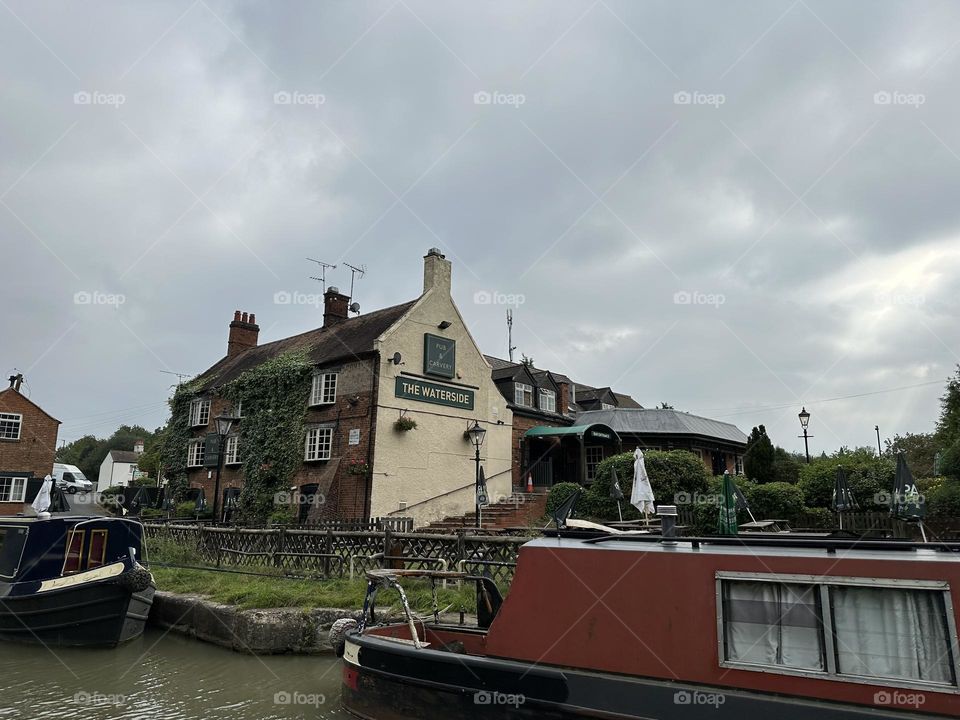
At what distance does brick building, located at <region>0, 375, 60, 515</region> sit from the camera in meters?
33.2

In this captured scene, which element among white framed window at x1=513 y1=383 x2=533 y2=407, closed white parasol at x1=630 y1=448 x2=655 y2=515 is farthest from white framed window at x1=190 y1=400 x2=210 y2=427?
closed white parasol at x1=630 y1=448 x2=655 y2=515

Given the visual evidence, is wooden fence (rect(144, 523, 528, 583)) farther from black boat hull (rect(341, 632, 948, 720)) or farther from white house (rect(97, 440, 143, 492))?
white house (rect(97, 440, 143, 492))

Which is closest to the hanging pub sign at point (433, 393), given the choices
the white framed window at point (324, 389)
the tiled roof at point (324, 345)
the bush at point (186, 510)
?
the tiled roof at point (324, 345)

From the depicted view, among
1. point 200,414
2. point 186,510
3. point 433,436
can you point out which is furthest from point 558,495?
point 200,414

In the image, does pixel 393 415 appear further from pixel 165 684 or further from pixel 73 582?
pixel 165 684

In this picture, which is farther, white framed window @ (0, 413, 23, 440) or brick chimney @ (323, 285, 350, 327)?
white framed window @ (0, 413, 23, 440)

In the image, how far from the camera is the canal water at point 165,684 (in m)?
7.50

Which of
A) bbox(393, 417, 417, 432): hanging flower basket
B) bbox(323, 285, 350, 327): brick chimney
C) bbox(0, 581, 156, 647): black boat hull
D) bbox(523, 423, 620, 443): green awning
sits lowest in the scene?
bbox(0, 581, 156, 647): black boat hull

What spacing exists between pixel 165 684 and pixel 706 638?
24.5 ft

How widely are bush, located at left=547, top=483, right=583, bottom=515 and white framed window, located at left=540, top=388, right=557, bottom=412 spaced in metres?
6.06

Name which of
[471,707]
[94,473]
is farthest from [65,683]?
[94,473]

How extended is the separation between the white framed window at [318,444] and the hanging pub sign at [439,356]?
4.14 metres

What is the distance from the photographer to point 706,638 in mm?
4973

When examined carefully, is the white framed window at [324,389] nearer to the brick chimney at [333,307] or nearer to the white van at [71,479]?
the brick chimney at [333,307]
